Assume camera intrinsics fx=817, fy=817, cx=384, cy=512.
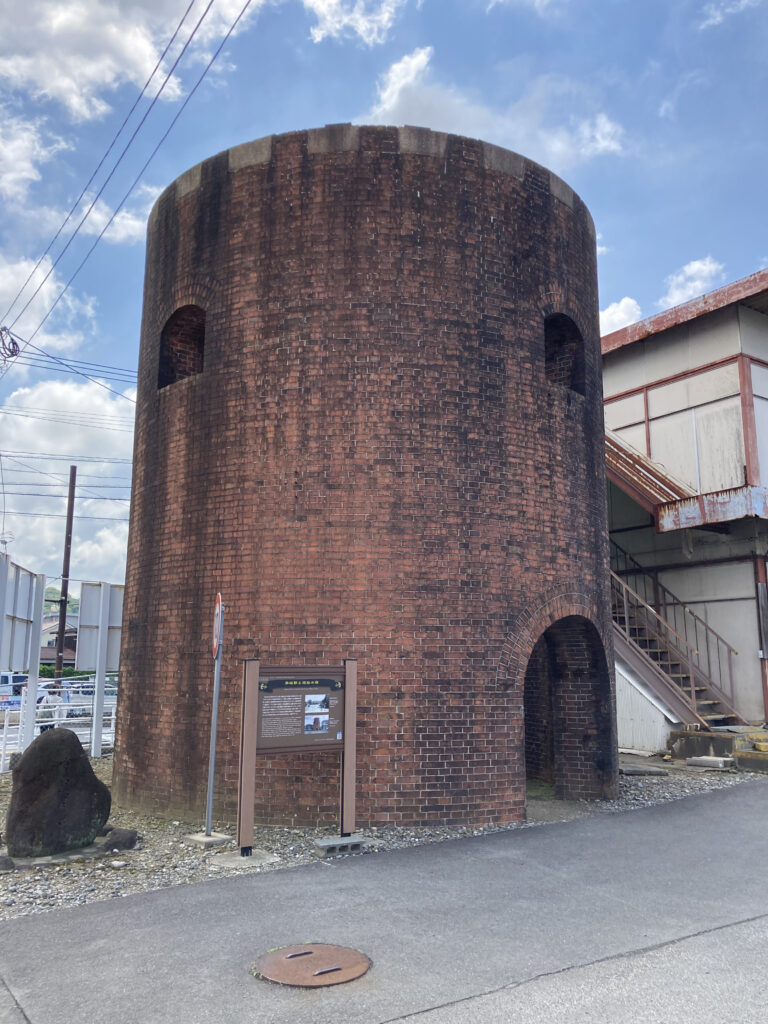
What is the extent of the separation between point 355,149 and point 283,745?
683 centimetres

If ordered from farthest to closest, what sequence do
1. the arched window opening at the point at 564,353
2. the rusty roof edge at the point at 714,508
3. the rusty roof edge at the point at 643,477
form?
the rusty roof edge at the point at 643,477 < the rusty roof edge at the point at 714,508 < the arched window opening at the point at 564,353

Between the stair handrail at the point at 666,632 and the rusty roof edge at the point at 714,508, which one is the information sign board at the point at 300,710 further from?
the rusty roof edge at the point at 714,508

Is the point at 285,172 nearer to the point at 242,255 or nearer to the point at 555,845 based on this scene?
the point at 242,255

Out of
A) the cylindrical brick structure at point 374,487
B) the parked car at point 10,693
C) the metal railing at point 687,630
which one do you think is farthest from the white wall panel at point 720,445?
the parked car at point 10,693

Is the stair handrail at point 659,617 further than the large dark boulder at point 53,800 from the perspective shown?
Yes

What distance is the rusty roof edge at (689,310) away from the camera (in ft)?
52.3

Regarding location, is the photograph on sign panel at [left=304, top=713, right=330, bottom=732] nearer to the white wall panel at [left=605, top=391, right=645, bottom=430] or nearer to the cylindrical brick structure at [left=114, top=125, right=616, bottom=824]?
the cylindrical brick structure at [left=114, top=125, right=616, bottom=824]

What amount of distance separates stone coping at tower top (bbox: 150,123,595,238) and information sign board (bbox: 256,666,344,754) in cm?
615

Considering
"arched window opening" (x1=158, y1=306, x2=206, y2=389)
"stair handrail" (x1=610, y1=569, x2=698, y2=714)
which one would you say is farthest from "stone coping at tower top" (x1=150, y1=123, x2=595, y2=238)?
"stair handrail" (x1=610, y1=569, x2=698, y2=714)

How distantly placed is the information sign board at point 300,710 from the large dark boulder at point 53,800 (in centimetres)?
178

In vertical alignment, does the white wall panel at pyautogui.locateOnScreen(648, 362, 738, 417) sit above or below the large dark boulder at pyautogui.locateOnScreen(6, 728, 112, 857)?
above

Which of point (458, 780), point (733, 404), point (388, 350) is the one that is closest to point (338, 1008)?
point (458, 780)

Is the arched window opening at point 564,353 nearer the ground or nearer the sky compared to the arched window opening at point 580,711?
nearer the sky

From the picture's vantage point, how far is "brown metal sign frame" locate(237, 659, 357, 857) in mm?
7348
